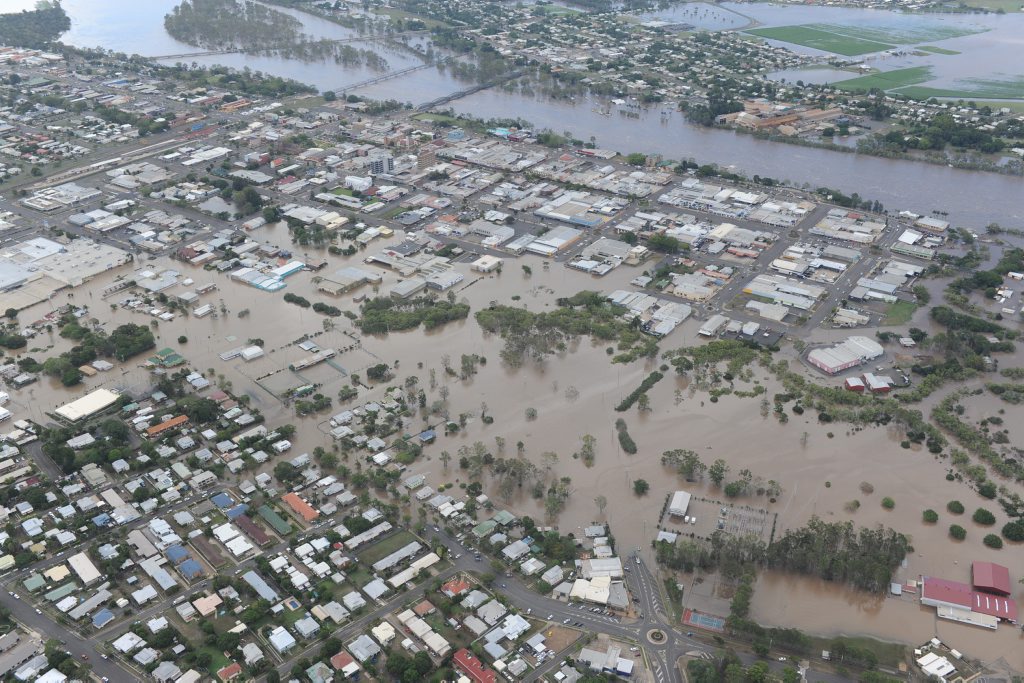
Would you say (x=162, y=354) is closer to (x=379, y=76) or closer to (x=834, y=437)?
(x=834, y=437)

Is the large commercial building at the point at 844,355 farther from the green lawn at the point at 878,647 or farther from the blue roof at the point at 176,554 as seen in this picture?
the blue roof at the point at 176,554

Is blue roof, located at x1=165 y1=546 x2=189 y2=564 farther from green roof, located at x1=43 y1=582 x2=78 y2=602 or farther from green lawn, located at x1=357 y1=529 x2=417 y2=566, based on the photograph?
green lawn, located at x1=357 y1=529 x2=417 y2=566

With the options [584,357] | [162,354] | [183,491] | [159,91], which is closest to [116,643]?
[183,491]

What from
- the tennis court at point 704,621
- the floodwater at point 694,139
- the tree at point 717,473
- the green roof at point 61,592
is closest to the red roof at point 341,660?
the green roof at point 61,592

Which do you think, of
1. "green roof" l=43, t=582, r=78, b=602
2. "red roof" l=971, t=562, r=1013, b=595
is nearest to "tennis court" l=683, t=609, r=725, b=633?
"red roof" l=971, t=562, r=1013, b=595

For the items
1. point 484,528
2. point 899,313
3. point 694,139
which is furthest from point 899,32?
point 484,528

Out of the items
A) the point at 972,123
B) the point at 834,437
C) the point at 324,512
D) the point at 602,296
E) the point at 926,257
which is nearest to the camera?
the point at 324,512
